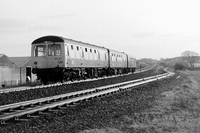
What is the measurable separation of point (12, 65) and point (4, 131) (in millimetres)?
26697

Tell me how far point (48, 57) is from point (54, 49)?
716 millimetres

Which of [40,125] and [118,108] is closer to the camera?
[40,125]

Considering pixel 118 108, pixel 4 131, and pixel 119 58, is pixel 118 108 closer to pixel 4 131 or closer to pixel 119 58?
pixel 4 131

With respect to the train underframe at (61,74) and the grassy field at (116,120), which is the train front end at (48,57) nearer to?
the train underframe at (61,74)

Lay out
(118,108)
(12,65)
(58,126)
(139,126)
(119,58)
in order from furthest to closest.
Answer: (119,58) < (12,65) < (118,108) < (139,126) < (58,126)

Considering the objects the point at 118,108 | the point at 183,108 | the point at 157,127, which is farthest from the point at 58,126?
the point at 183,108

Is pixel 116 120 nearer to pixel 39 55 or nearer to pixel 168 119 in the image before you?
pixel 168 119

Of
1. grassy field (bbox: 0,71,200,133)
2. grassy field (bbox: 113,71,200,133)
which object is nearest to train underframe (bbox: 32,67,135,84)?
grassy field (bbox: 0,71,200,133)

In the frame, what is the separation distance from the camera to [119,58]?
3656 cm

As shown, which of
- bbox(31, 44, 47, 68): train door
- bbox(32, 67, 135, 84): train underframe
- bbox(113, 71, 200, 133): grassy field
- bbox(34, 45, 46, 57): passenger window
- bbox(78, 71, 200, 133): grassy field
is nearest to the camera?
bbox(78, 71, 200, 133): grassy field

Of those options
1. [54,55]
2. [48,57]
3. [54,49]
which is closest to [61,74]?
[54,55]

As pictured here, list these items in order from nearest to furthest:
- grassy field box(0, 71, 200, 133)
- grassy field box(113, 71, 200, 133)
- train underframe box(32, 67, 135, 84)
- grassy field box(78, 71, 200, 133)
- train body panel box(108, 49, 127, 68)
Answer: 1. grassy field box(0, 71, 200, 133)
2. grassy field box(78, 71, 200, 133)
3. grassy field box(113, 71, 200, 133)
4. train underframe box(32, 67, 135, 84)
5. train body panel box(108, 49, 127, 68)

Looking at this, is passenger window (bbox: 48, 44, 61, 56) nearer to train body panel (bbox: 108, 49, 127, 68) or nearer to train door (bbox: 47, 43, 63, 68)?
train door (bbox: 47, 43, 63, 68)

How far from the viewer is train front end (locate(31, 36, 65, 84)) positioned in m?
19.6
